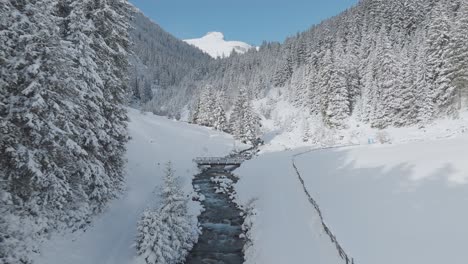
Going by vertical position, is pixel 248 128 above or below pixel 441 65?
below

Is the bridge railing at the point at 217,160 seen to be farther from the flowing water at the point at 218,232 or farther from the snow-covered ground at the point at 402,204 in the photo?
the snow-covered ground at the point at 402,204

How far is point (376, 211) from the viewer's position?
16.7 metres

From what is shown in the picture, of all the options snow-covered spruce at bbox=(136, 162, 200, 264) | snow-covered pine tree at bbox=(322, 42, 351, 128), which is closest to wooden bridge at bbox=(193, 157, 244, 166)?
snow-covered pine tree at bbox=(322, 42, 351, 128)

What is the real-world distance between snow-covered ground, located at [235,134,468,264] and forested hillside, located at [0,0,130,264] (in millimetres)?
9565

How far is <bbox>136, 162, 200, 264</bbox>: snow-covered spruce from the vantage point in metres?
16.3

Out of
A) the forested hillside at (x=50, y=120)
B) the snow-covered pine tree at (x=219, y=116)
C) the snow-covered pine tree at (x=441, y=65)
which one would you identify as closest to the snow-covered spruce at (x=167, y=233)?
the forested hillside at (x=50, y=120)

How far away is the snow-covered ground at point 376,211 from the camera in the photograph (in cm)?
1262

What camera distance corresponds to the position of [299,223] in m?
19.1

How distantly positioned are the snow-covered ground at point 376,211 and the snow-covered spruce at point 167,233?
11.9ft

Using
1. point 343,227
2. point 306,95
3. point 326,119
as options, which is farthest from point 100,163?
point 306,95

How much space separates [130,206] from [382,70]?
54.4m

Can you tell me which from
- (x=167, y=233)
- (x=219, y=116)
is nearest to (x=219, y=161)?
(x=219, y=116)

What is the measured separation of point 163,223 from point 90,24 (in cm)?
1113

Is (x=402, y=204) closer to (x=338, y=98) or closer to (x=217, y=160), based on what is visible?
(x=217, y=160)
